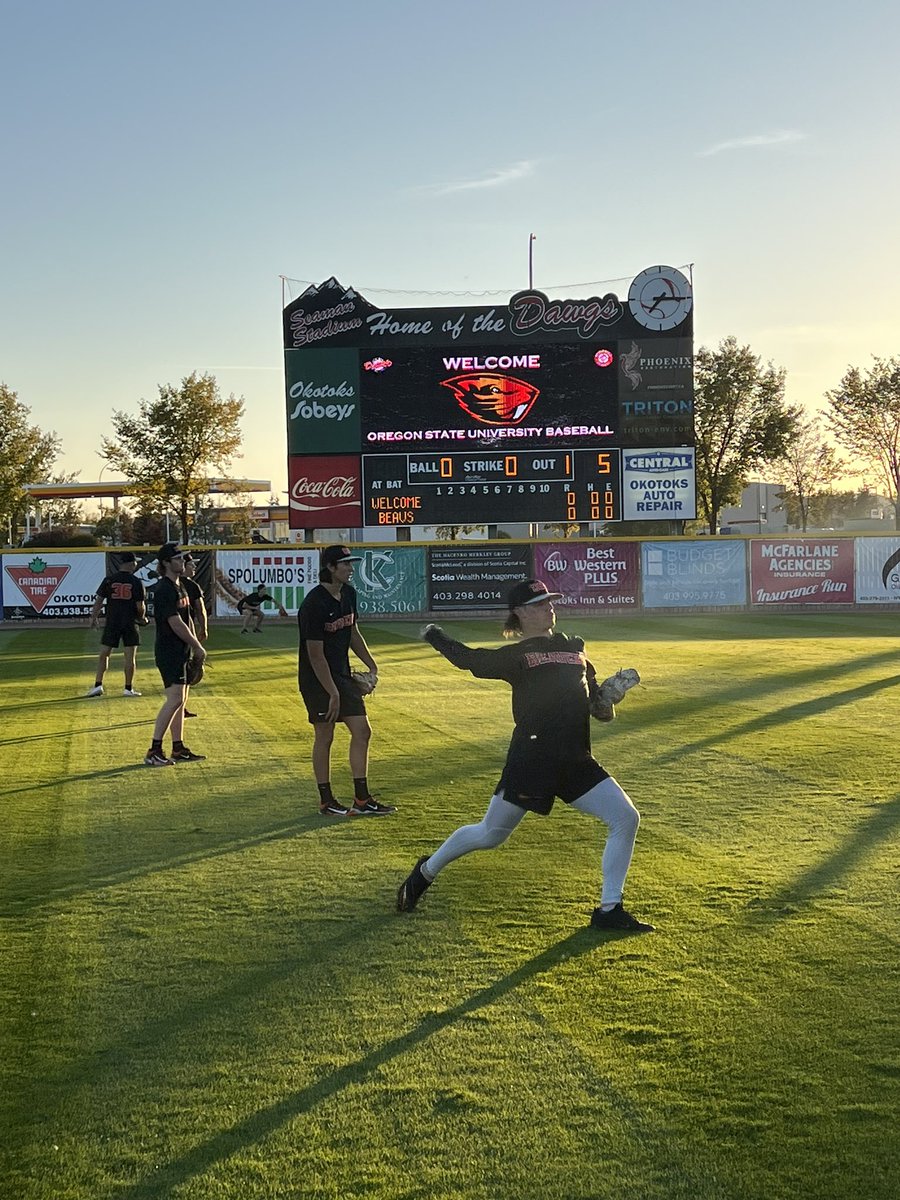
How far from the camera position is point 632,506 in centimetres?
3188

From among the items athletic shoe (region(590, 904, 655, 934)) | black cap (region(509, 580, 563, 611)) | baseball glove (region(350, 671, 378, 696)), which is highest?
black cap (region(509, 580, 563, 611))

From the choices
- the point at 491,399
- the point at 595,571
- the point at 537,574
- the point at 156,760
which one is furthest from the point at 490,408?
the point at 156,760

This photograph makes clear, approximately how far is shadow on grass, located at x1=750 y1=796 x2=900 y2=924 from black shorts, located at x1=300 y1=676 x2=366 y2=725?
342 centimetres

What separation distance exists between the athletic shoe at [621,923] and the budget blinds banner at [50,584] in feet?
90.6

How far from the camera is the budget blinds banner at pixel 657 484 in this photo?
31.7m

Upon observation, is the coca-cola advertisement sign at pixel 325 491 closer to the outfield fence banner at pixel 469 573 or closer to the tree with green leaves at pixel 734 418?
the outfield fence banner at pixel 469 573

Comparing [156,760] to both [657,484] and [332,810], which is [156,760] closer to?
[332,810]

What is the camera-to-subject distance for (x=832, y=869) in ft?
24.6

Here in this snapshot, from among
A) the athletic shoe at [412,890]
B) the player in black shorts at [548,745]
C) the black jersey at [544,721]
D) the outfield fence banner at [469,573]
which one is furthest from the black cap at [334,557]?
the outfield fence banner at [469,573]

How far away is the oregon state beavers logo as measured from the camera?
103 ft

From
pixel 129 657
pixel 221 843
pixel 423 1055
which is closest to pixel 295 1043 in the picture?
pixel 423 1055

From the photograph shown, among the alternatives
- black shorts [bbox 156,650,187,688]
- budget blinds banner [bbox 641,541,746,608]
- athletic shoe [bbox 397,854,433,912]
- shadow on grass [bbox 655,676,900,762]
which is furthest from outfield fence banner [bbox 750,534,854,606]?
athletic shoe [bbox 397,854,433,912]

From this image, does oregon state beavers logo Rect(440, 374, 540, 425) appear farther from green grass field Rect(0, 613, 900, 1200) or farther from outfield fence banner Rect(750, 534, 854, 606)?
green grass field Rect(0, 613, 900, 1200)

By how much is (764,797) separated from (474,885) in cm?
320
